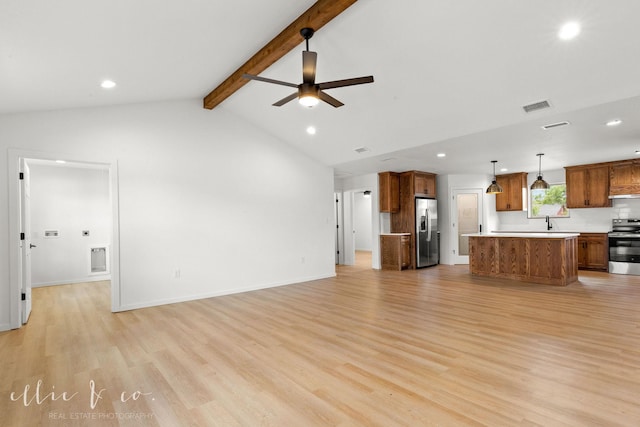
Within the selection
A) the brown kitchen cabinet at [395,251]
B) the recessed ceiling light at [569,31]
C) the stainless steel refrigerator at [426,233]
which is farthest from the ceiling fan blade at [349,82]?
the stainless steel refrigerator at [426,233]

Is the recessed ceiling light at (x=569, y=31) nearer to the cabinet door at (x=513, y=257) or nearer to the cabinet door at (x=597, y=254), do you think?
the cabinet door at (x=513, y=257)

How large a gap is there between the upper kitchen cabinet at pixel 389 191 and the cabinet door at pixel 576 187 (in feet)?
13.3

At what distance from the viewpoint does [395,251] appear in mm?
8219

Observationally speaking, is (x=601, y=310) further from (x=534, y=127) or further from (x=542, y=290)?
(x=534, y=127)

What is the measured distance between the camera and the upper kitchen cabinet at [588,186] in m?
7.48

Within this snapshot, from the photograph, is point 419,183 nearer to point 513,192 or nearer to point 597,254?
point 513,192

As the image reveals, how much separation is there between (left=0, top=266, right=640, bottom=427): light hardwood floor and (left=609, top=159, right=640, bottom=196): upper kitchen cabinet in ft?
10.4

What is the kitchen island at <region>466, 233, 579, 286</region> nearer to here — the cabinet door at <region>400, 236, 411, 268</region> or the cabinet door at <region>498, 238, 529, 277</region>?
the cabinet door at <region>498, 238, 529, 277</region>

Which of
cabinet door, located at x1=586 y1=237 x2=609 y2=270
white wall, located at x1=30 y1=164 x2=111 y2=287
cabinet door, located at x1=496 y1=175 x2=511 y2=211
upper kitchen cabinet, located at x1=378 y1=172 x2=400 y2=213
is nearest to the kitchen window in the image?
cabinet door, located at x1=496 y1=175 x2=511 y2=211

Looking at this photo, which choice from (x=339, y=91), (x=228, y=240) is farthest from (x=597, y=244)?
(x=228, y=240)

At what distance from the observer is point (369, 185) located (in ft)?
28.8

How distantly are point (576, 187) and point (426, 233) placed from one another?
362cm

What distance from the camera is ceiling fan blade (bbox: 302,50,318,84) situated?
122 inches

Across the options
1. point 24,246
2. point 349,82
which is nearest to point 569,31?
point 349,82
